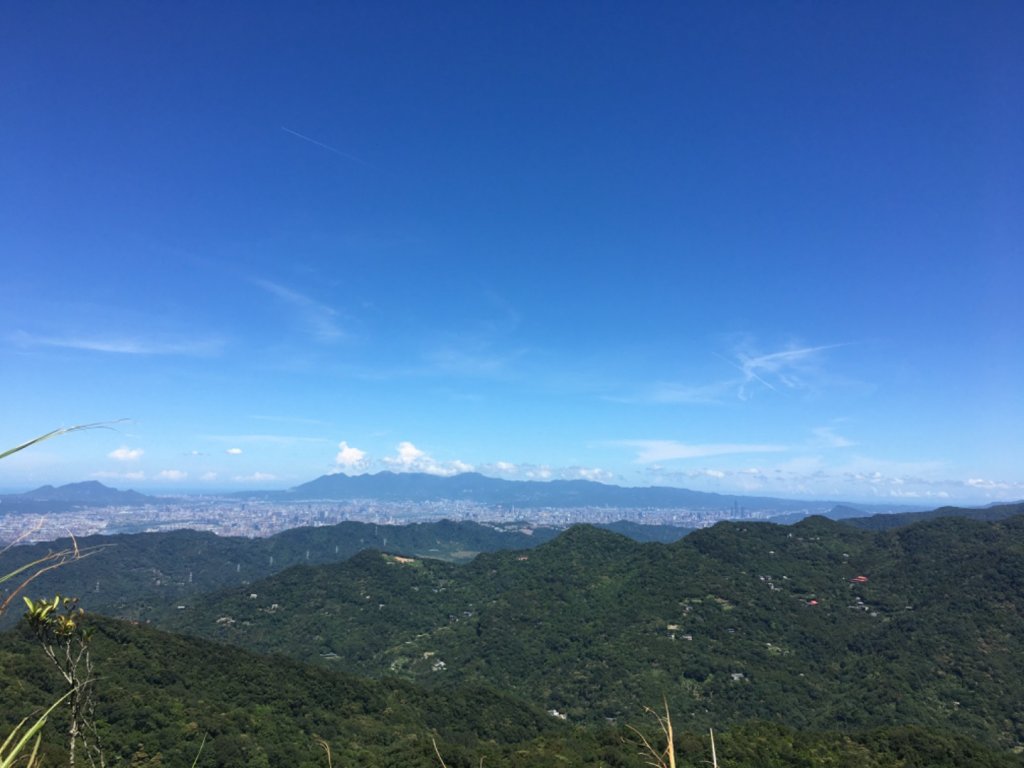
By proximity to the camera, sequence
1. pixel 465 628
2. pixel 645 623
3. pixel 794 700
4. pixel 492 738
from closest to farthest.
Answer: pixel 492 738, pixel 794 700, pixel 645 623, pixel 465 628

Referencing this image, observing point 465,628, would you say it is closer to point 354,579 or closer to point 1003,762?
point 354,579

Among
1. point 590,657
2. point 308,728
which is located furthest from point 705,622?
point 308,728

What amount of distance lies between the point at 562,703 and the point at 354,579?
71.8 metres

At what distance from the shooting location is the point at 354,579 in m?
135

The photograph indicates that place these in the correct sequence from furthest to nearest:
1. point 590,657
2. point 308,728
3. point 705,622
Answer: point 705,622
point 590,657
point 308,728

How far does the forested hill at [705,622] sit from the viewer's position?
74.4m

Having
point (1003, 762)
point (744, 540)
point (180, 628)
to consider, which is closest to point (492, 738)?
point (1003, 762)

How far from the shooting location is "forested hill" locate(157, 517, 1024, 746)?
7444 centimetres

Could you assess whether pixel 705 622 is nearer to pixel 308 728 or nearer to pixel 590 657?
pixel 590 657

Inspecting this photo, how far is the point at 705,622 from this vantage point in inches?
3939

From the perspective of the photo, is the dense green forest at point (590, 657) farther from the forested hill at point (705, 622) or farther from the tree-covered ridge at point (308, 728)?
the forested hill at point (705, 622)

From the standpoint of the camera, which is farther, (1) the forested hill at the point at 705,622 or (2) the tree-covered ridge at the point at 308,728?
(1) the forested hill at the point at 705,622

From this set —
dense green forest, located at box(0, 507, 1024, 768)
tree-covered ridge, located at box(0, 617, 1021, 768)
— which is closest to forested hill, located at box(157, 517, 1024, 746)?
dense green forest, located at box(0, 507, 1024, 768)

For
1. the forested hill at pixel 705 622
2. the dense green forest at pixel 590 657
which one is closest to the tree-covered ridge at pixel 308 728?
the dense green forest at pixel 590 657
